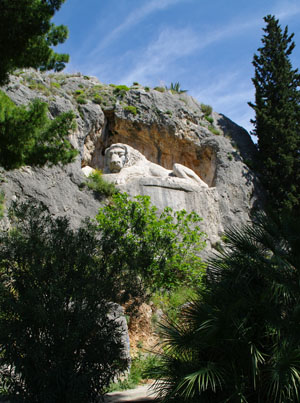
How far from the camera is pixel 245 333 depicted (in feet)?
18.1

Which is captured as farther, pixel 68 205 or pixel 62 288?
pixel 68 205

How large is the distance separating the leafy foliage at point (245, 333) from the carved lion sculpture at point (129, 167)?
1362 cm

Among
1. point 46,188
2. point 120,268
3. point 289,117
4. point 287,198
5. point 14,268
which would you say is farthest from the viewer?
point 289,117

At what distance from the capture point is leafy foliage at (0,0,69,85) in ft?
26.0

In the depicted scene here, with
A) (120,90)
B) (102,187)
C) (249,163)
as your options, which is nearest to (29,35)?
(102,187)

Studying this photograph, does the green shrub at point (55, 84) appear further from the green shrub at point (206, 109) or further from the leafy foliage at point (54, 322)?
the leafy foliage at point (54, 322)

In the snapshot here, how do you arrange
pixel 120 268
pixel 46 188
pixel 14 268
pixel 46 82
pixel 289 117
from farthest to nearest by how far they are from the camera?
1. pixel 289 117
2. pixel 46 82
3. pixel 46 188
4. pixel 120 268
5. pixel 14 268

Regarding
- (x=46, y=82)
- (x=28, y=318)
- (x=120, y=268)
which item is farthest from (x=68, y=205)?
(x=28, y=318)

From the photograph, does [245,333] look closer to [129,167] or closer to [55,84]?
[129,167]

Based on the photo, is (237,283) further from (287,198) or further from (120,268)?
(287,198)

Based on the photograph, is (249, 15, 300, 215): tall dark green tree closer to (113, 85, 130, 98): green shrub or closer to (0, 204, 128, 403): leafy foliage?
(113, 85, 130, 98): green shrub

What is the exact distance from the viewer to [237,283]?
617 cm

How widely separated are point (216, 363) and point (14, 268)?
3734 mm

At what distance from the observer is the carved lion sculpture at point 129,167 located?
20119 millimetres
